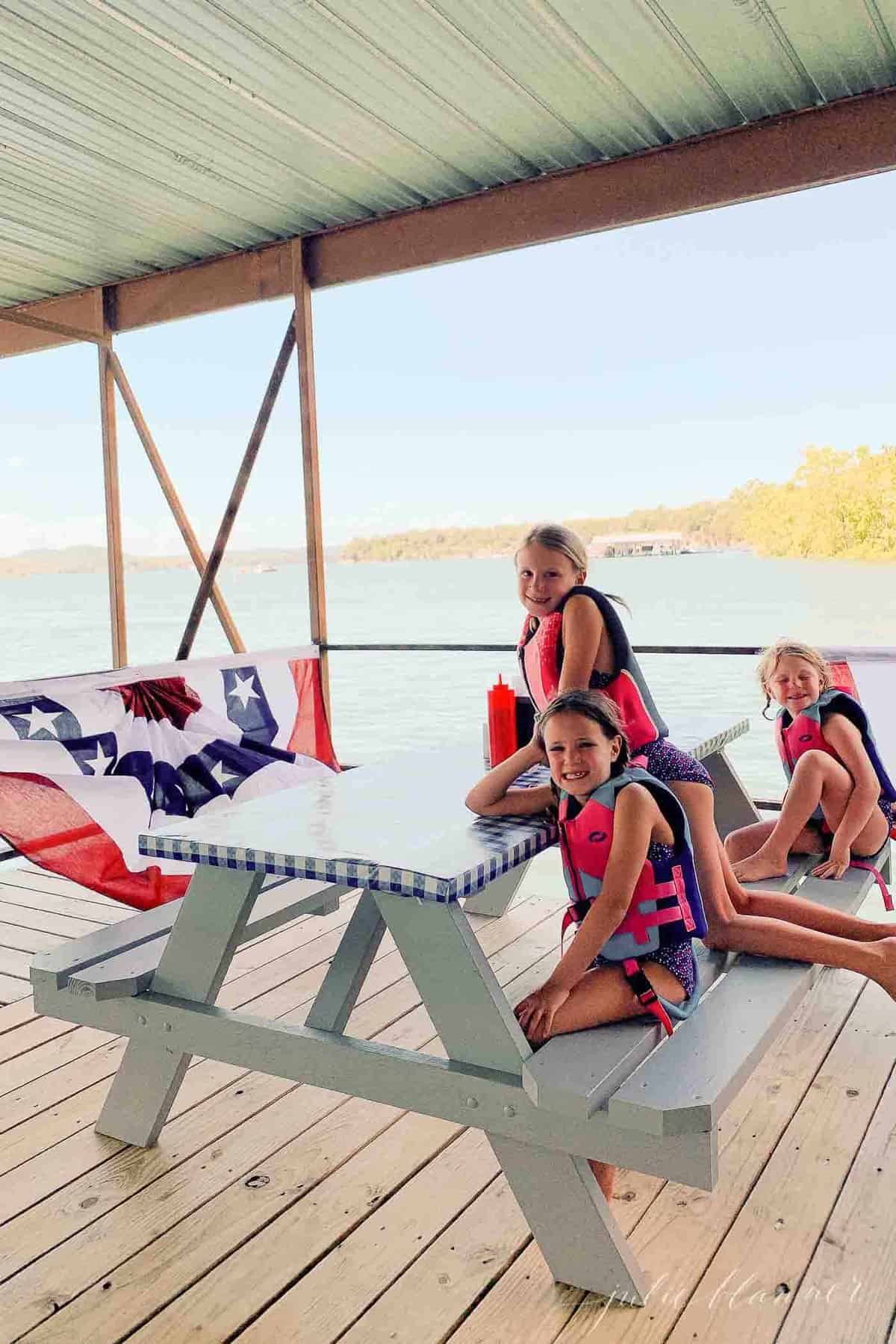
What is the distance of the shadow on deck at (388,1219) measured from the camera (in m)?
1.62

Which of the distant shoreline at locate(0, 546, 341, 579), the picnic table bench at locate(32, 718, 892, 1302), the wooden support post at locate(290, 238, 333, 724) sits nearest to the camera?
the picnic table bench at locate(32, 718, 892, 1302)

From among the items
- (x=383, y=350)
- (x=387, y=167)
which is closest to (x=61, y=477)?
(x=383, y=350)

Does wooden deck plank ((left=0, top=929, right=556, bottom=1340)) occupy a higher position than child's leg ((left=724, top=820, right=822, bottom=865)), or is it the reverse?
child's leg ((left=724, top=820, right=822, bottom=865))

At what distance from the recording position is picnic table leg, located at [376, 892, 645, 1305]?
65.2 inches

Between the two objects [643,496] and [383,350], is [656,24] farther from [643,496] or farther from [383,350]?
[383,350]

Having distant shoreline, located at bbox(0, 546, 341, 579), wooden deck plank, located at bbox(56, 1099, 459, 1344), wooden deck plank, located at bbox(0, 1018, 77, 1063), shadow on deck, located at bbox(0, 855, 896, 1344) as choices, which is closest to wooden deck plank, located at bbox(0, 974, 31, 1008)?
wooden deck plank, located at bbox(0, 1018, 77, 1063)

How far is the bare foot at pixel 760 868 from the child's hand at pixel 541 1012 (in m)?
0.93

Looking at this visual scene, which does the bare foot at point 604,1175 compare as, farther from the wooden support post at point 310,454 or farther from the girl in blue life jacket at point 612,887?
the wooden support post at point 310,454

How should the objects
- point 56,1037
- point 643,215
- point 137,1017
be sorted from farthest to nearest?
1. point 643,215
2. point 56,1037
3. point 137,1017

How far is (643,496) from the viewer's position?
38.5 m

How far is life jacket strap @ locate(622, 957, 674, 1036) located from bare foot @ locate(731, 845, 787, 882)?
0.84m

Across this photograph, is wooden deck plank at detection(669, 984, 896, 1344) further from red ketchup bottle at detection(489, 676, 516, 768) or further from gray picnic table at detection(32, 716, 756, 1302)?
red ketchup bottle at detection(489, 676, 516, 768)

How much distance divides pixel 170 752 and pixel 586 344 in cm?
3826

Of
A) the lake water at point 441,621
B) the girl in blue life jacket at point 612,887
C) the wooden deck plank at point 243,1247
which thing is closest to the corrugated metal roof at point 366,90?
the girl in blue life jacket at point 612,887
